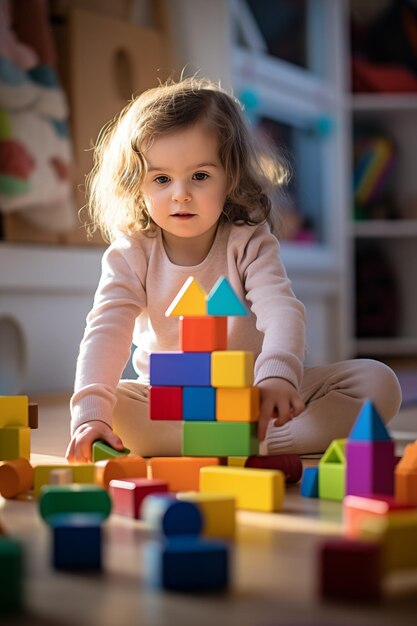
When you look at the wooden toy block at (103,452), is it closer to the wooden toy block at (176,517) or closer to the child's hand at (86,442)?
the child's hand at (86,442)

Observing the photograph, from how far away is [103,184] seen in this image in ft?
5.02

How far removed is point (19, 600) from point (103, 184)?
0.98m

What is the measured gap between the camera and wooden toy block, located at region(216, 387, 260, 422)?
1023 mm

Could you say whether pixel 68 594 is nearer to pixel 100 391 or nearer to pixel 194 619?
pixel 194 619

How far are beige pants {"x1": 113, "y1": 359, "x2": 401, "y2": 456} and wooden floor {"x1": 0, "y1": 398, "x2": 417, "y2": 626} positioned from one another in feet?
1.54

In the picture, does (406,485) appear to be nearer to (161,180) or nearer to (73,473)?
(73,473)

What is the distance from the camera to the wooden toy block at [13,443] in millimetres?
1179

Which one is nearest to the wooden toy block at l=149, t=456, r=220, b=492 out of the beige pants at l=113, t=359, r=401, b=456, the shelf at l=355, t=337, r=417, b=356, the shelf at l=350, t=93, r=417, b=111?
the beige pants at l=113, t=359, r=401, b=456

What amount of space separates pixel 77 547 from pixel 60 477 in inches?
10.2

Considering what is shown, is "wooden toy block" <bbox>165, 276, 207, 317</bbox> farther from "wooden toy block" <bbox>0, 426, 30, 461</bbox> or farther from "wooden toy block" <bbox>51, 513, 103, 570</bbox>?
"wooden toy block" <bbox>51, 513, 103, 570</bbox>

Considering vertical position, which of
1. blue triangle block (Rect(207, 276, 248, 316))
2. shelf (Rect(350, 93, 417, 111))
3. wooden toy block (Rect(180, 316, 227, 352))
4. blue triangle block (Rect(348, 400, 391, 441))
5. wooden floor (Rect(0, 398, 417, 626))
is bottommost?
wooden floor (Rect(0, 398, 417, 626))

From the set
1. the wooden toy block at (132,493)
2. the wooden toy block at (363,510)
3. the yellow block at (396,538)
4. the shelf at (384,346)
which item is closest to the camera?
the yellow block at (396,538)

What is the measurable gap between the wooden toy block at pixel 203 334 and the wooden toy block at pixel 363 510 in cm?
25

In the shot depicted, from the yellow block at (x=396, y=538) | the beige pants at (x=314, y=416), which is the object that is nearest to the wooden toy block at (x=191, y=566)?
the yellow block at (x=396, y=538)
